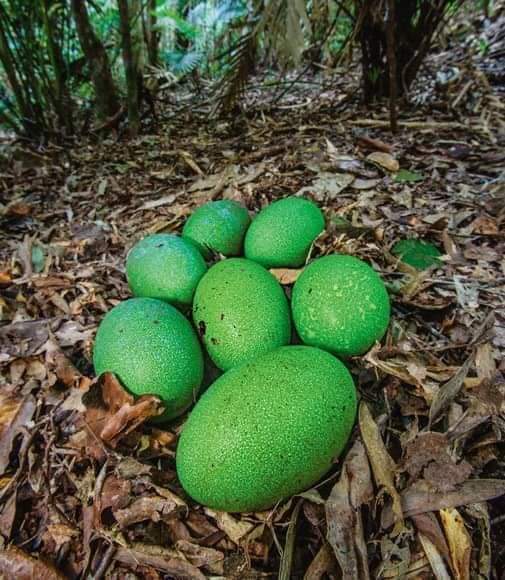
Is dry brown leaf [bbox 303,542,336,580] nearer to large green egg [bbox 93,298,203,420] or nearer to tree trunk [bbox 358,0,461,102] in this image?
large green egg [bbox 93,298,203,420]

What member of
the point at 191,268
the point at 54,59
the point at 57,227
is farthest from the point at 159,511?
the point at 54,59

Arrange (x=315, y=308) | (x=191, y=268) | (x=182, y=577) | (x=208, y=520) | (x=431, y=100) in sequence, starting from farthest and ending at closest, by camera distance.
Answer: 1. (x=431, y=100)
2. (x=191, y=268)
3. (x=315, y=308)
4. (x=208, y=520)
5. (x=182, y=577)

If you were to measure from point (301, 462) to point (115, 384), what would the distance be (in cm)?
58

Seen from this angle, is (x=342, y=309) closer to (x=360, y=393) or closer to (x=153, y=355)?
(x=360, y=393)

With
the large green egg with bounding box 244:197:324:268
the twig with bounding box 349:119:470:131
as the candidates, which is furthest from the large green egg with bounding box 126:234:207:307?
the twig with bounding box 349:119:470:131

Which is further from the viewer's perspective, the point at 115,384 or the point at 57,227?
the point at 57,227

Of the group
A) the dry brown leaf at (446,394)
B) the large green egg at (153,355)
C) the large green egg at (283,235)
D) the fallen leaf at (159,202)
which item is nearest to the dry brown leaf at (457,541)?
the dry brown leaf at (446,394)

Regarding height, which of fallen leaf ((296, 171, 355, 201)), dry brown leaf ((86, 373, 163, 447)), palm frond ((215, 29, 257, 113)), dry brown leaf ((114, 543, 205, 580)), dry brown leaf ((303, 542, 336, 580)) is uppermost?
palm frond ((215, 29, 257, 113))

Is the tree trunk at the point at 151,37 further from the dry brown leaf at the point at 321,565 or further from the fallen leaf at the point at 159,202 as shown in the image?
the dry brown leaf at the point at 321,565

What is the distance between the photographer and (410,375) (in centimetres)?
136

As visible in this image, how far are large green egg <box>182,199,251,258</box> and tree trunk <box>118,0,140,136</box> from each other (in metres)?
2.22

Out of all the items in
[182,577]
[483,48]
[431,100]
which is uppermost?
[483,48]

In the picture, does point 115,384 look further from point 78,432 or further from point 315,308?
point 315,308

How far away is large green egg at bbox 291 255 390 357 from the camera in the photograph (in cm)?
139
